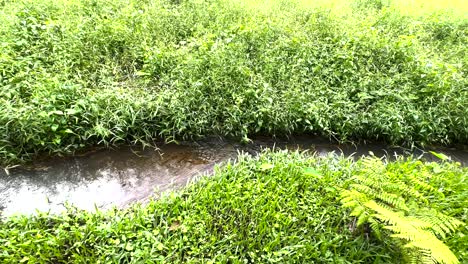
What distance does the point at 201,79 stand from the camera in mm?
4473

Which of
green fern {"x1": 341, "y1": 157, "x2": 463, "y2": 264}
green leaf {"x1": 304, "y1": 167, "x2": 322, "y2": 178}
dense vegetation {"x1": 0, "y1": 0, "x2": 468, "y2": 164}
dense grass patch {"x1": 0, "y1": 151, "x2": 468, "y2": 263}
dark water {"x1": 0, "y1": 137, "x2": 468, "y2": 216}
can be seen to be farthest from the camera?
dense vegetation {"x1": 0, "y1": 0, "x2": 468, "y2": 164}

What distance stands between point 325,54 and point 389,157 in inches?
77.9

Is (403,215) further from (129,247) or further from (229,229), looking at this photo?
(129,247)

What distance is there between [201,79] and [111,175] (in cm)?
178

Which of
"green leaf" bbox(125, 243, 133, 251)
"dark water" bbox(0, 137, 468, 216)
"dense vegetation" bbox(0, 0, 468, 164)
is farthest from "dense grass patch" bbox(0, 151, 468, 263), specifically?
"dense vegetation" bbox(0, 0, 468, 164)

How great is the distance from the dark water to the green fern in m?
1.43

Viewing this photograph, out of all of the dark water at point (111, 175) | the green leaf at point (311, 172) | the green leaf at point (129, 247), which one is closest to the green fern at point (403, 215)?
the green leaf at point (311, 172)

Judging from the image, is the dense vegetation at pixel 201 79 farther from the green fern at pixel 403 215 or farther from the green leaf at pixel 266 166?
the green fern at pixel 403 215

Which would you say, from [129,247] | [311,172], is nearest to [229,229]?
[129,247]

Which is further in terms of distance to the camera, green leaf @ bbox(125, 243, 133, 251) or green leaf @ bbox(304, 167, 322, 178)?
green leaf @ bbox(304, 167, 322, 178)

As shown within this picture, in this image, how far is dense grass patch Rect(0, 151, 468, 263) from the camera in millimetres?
2539

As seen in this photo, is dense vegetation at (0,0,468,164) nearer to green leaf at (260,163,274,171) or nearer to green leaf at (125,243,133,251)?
green leaf at (260,163,274,171)

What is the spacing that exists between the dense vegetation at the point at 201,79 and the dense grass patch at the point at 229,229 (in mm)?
1138

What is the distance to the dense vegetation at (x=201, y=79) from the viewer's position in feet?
12.5
